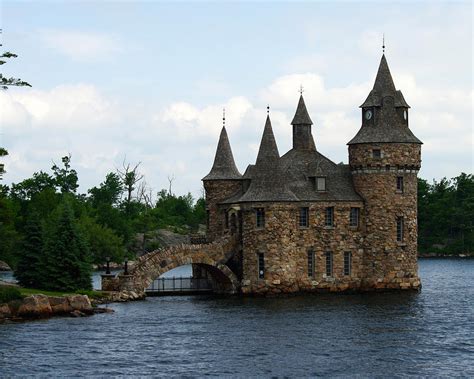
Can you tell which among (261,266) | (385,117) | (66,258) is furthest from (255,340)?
(385,117)

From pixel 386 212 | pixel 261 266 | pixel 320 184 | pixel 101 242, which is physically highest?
pixel 320 184

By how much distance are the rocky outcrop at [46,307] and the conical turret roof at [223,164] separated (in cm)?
1913

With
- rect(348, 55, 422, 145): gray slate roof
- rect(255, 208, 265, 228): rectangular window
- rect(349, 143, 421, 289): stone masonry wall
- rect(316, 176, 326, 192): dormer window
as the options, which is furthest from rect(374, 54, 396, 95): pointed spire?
rect(255, 208, 265, 228): rectangular window

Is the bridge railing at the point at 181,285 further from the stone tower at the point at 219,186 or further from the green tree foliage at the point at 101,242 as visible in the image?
the green tree foliage at the point at 101,242

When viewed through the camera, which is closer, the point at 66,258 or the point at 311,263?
the point at 66,258

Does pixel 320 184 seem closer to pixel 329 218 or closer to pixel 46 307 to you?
pixel 329 218

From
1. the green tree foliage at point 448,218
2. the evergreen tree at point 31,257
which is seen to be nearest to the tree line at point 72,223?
the evergreen tree at point 31,257

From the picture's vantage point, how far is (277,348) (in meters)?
49.2

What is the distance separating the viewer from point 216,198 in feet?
256

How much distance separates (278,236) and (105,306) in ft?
45.1

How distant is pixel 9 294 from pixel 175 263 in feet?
50.1

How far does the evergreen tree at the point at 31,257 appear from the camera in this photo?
6712cm

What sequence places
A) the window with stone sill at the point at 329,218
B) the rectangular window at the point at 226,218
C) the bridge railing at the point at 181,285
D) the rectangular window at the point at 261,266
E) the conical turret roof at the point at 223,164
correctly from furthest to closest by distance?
the conical turret roof at the point at 223,164 < the rectangular window at the point at 226,218 < the bridge railing at the point at 181,285 < the window with stone sill at the point at 329,218 < the rectangular window at the point at 261,266

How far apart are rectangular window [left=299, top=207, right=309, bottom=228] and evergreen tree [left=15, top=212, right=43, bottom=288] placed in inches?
747
